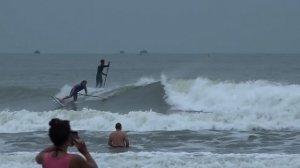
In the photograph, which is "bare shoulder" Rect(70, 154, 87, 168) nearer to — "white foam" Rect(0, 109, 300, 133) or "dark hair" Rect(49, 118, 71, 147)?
"dark hair" Rect(49, 118, 71, 147)

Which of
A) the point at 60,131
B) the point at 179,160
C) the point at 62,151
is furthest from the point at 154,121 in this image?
the point at 60,131

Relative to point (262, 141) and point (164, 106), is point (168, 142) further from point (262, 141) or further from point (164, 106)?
point (164, 106)

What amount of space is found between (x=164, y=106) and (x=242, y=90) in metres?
3.35

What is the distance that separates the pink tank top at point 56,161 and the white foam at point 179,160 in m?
6.26

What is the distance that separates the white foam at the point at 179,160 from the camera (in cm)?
1038

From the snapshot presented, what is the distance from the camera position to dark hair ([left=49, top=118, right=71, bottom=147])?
4016 millimetres

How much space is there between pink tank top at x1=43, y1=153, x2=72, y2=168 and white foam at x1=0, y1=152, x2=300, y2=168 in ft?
20.5

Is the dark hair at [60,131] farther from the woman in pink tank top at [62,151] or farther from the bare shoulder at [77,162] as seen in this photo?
the bare shoulder at [77,162]

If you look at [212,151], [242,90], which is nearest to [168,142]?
[212,151]

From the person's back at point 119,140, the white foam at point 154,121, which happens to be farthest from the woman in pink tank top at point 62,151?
the white foam at point 154,121

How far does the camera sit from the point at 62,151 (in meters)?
4.13

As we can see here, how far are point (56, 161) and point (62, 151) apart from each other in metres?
0.08

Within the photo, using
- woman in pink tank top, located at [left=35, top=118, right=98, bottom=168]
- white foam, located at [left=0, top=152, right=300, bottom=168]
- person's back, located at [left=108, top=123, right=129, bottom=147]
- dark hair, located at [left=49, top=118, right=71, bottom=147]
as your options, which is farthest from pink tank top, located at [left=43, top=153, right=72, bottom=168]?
person's back, located at [left=108, top=123, right=129, bottom=147]

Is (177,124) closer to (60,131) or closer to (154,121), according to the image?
(154,121)
